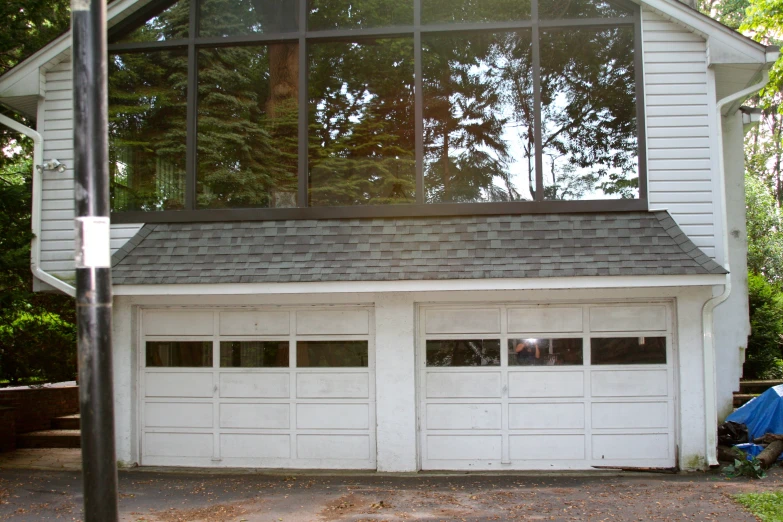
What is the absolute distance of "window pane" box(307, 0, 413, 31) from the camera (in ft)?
31.3

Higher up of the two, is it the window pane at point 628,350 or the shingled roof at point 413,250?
the shingled roof at point 413,250

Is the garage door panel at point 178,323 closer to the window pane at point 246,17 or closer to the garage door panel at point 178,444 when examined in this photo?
the garage door panel at point 178,444

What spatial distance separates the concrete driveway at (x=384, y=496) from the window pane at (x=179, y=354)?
137 cm

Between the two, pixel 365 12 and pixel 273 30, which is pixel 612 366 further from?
pixel 273 30

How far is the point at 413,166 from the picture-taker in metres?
9.38

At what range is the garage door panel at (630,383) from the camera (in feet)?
29.9

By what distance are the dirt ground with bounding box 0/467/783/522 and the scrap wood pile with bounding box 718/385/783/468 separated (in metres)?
0.50

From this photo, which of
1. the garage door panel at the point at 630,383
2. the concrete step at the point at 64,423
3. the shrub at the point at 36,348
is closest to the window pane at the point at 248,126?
the shrub at the point at 36,348

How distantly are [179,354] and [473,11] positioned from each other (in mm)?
5922

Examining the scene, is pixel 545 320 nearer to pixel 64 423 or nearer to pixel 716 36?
pixel 716 36

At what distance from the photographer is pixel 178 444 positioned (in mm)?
9594

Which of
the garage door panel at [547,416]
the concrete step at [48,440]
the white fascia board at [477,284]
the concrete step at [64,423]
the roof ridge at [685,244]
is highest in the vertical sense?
the roof ridge at [685,244]

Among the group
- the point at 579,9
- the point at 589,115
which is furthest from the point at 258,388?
the point at 579,9

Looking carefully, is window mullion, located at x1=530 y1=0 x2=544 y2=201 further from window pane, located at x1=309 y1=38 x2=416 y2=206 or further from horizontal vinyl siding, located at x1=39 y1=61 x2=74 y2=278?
horizontal vinyl siding, located at x1=39 y1=61 x2=74 y2=278
